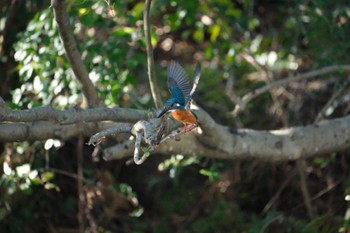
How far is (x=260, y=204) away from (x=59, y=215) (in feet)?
5.17

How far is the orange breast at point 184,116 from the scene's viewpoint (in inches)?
99.1

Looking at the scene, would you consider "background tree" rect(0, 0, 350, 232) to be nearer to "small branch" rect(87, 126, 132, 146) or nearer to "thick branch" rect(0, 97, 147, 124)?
"thick branch" rect(0, 97, 147, 124)

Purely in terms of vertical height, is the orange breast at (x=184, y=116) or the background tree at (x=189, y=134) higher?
the orange breast at (x=184, y=116)

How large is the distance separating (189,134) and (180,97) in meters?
0.64

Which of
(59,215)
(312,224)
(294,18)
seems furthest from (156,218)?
(294,18)

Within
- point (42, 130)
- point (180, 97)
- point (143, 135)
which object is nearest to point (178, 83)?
point (180, 97)

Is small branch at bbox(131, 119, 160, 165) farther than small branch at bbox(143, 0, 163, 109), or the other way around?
small branch at bbox(143, 0, 163, 109)

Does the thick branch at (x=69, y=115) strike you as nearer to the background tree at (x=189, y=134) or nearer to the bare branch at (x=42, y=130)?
the background tree at (x=189, y=134)

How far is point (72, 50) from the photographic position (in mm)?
2736

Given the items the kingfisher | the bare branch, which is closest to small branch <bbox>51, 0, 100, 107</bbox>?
the bare branch

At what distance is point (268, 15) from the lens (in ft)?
18.5

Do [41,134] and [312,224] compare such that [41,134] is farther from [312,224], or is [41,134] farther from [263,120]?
[263,120]

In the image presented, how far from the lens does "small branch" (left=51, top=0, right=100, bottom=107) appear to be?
256 cm

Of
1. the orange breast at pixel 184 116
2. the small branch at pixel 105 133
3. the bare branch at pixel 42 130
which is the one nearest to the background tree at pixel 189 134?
the bare branch at pixel 42 130
